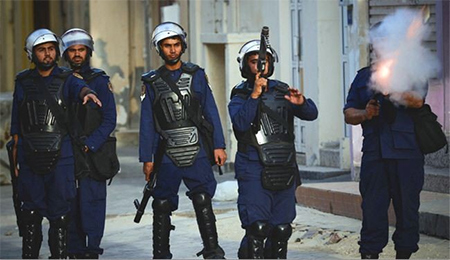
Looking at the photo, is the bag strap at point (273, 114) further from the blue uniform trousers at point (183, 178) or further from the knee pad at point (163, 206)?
the knee pad at point (163, 206)

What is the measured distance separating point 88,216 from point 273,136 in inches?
86.2

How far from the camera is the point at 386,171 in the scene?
440 inches

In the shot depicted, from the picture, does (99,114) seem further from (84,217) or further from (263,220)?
(263,220)

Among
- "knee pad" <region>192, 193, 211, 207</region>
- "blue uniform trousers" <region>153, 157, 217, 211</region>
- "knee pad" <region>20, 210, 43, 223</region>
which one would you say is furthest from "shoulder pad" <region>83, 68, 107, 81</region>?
"knee pad" <region>192, 193, 211, 207</region>

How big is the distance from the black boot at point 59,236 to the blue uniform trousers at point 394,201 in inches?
96.2

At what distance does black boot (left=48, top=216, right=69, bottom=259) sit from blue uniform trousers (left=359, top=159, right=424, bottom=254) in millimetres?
2444

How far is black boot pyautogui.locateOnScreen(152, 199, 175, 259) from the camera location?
39.2 feet

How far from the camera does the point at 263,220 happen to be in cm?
1096

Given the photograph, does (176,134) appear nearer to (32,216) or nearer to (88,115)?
(88,115)

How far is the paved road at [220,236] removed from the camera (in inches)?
521

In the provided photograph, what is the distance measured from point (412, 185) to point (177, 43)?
224cm

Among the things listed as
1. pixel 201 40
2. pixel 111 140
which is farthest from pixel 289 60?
pixel 111 140

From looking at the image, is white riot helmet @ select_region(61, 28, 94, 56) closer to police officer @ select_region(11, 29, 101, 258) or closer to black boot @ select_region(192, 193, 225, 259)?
police officer @ select_region(11, 29, 101, 258)

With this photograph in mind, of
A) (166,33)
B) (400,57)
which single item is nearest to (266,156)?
(400,57)
